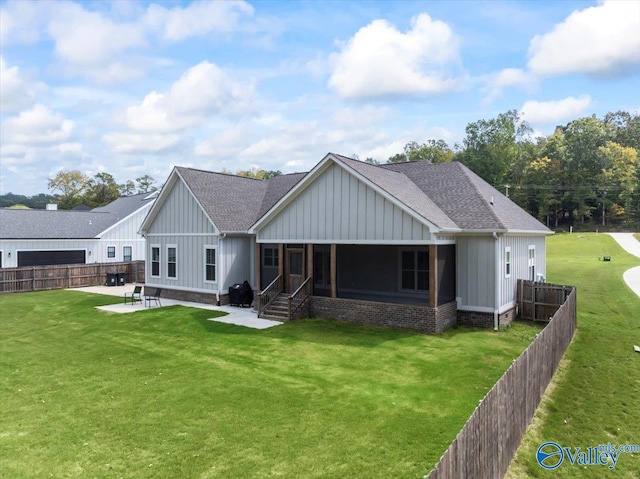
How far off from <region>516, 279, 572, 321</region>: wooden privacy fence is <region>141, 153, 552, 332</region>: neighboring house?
0.58 metres

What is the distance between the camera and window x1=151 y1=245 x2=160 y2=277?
23.3m

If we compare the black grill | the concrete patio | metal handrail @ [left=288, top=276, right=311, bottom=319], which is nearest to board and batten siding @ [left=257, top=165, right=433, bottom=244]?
metal handrail @ [left=288, top=276, right=311, bottom=319]

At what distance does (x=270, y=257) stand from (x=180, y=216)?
17.4 feet

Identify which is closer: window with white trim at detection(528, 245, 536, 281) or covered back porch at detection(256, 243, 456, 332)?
covered back porch at detection(256, 243, 456, 332)

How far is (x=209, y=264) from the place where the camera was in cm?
2039

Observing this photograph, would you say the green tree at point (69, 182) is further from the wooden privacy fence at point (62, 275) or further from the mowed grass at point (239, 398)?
the mowed grass at point (239, 398)

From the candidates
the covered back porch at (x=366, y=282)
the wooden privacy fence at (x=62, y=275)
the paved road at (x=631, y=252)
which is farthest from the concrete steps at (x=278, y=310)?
the paved road at (x=631, y=252)

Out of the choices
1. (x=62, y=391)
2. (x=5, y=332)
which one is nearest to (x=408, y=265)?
(x=62, y=391)

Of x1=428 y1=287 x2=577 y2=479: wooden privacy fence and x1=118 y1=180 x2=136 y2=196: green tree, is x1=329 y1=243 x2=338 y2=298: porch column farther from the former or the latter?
x1=118 y1=180 x2=136 y2=196: green tree

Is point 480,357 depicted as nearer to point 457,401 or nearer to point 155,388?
point 457,401

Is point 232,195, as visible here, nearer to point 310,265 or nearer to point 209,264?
point 209,264

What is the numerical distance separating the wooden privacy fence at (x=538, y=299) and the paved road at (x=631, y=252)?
A: 8338mm

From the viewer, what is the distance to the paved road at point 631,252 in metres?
23.7

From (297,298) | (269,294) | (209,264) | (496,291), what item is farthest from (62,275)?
(496,291)
